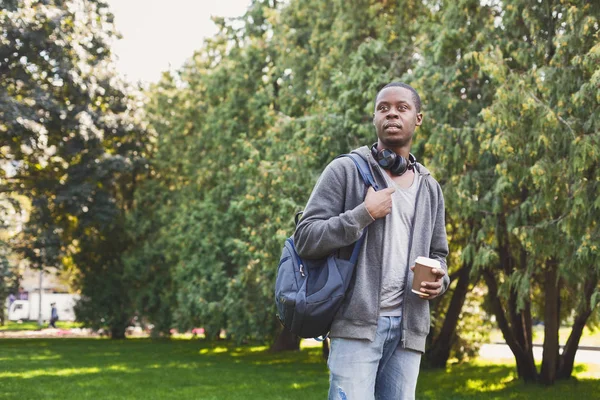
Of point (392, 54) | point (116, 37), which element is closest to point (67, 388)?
point (392, 54)

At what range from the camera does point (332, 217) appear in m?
3.06

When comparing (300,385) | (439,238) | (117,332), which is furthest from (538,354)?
(439,238)

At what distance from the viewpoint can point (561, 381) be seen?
589 inches

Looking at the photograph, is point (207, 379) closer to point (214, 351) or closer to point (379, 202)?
point (214, 351)

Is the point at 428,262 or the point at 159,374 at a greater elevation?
the point at 428,262

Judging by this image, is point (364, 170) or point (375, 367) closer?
point (375, 367)

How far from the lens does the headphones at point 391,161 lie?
3248mm

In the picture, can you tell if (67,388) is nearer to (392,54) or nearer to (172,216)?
(392,54)

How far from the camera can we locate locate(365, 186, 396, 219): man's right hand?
302 cm

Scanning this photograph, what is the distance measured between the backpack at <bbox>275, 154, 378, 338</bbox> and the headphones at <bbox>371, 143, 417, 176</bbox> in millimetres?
334

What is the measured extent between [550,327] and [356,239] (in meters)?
12.0

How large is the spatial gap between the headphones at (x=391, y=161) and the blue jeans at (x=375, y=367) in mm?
600

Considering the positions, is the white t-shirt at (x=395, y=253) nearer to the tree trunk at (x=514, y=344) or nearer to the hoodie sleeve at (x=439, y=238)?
the hoodie sleeve at (x=439, y=238)

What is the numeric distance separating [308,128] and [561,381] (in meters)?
6.60
